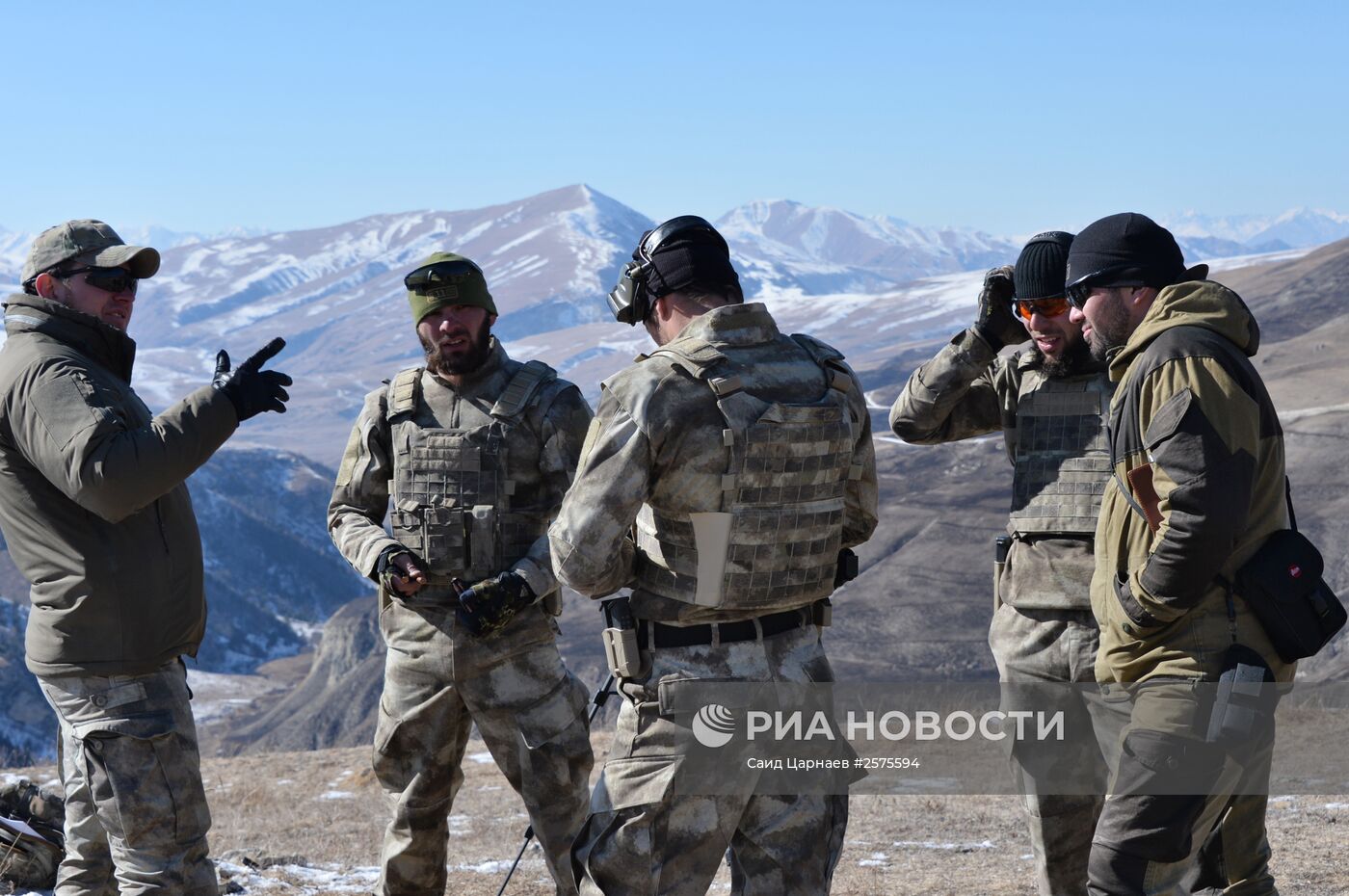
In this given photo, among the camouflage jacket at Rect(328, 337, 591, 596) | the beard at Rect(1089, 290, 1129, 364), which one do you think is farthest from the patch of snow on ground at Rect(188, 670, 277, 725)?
the beard at Rect(1089, 290, 1129, 364)

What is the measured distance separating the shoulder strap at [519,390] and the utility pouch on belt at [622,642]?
168 cm

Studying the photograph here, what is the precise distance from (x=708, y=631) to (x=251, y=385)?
5.67 ft

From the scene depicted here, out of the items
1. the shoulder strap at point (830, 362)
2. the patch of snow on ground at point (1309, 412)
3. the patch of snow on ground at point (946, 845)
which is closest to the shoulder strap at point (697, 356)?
the shoulder strap at point (830, 362)

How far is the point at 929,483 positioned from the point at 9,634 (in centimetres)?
3695

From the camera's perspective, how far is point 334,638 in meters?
48.9

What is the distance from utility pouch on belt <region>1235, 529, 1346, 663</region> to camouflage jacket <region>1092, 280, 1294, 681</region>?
0.04 metres

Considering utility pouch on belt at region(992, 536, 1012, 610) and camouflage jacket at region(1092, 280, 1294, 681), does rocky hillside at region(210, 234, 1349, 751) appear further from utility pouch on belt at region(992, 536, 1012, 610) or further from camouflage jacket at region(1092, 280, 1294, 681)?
camouflage jacket at region(1092, 280, 1294, 681)

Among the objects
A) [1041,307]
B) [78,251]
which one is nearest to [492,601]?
[78,251]

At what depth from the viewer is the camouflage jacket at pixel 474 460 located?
5.44 metres

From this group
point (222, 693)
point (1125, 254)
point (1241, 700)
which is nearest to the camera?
point (1241, 700)

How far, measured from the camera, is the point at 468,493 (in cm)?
542

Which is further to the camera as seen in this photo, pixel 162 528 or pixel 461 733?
pixel 461 733

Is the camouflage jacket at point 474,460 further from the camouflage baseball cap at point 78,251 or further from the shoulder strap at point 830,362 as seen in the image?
the shoulder strap at point 830,362

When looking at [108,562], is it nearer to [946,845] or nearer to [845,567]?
[845,567]
